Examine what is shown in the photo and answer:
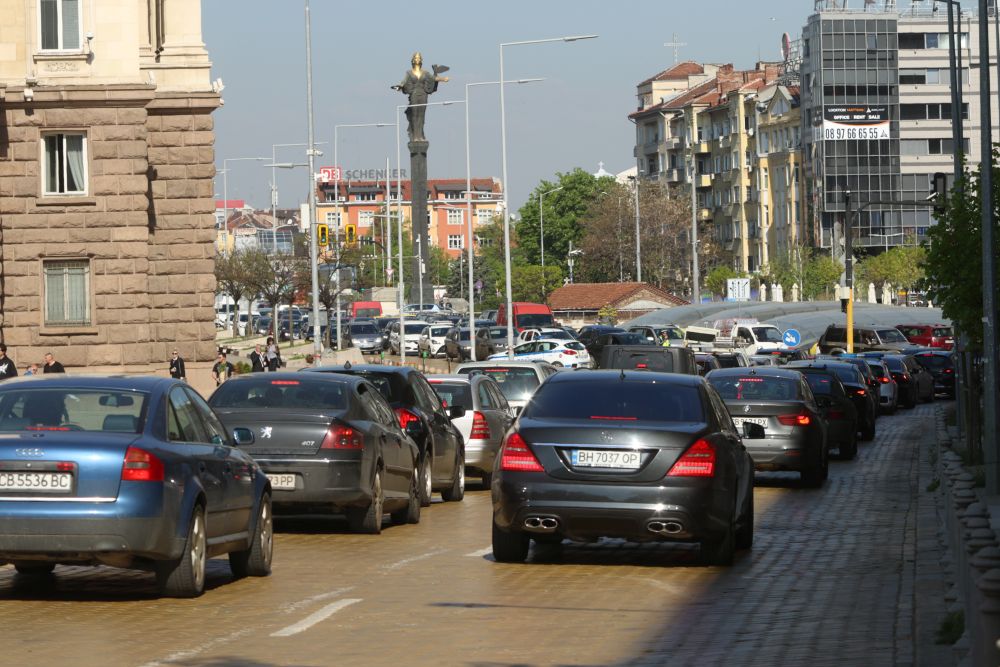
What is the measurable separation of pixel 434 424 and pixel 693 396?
7.29 meters

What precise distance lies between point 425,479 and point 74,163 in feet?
80.0

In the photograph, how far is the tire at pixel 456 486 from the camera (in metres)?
22.5

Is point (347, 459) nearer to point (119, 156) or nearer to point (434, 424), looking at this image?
point (434, 424)

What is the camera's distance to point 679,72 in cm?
17375

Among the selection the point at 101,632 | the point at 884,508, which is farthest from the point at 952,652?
the point at 884,508

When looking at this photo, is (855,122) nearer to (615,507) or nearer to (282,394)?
(282,394)

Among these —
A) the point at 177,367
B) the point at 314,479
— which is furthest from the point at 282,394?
the point at 177,367

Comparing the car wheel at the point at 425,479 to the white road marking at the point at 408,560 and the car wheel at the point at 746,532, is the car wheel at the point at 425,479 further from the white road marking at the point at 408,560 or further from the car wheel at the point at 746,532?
the car wheel at the point at 746,532

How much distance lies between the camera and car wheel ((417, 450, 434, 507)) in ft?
66.9

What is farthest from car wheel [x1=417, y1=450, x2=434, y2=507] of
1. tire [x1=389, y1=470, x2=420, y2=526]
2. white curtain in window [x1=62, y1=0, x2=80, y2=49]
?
white curtain in window [x1=62, y1=0, x2=80, y2=49]

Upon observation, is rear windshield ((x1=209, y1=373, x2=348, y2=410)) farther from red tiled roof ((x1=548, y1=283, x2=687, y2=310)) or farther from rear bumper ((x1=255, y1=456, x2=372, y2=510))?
red tiled roof ((x1=548, y1=283, x2=687, y2=310))

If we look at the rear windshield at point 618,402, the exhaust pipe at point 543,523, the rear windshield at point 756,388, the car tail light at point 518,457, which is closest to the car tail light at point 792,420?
the rear windshield at point 756,388

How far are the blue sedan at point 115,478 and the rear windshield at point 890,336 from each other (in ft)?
204

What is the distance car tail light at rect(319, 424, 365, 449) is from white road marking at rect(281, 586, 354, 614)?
368cm
